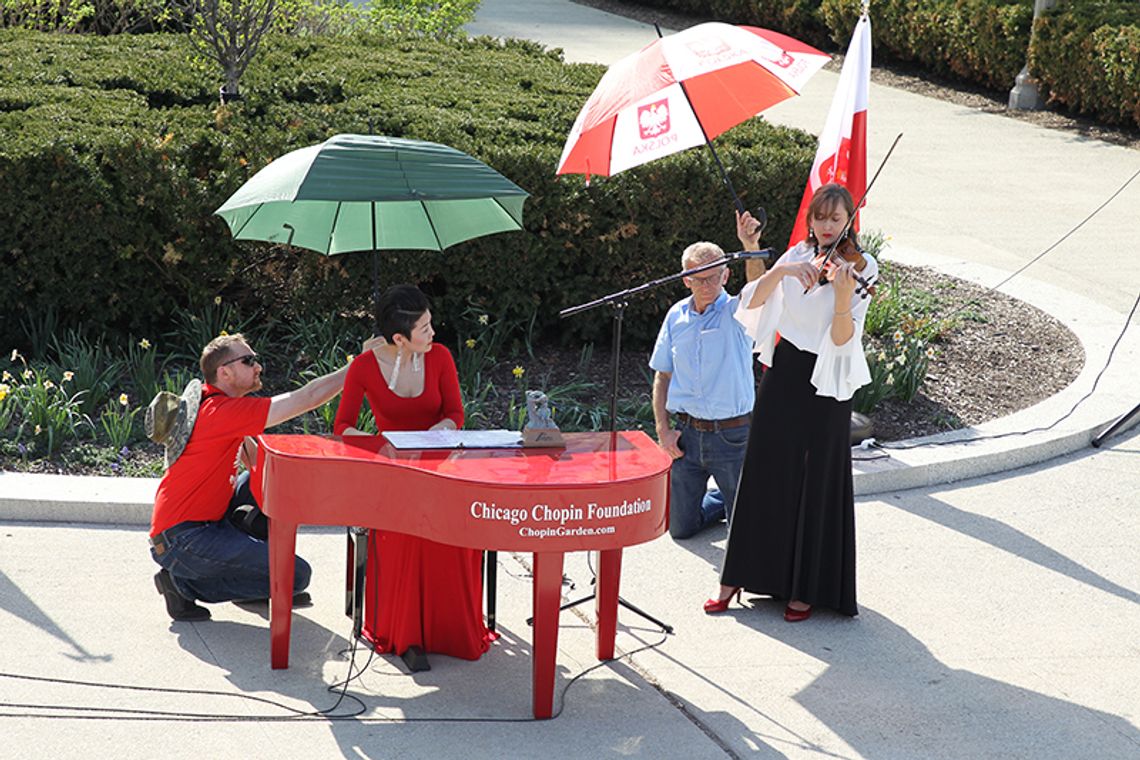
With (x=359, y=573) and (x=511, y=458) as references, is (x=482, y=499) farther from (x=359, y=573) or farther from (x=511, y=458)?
(x=359, y=573)

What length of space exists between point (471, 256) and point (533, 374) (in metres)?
0.77

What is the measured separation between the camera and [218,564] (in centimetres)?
593

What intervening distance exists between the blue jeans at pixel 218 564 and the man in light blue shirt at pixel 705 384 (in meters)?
1.78

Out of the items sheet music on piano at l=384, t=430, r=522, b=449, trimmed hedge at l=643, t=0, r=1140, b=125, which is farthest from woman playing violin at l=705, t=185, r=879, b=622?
trimmed hedge at l=643, t=0, r=1140, b=125

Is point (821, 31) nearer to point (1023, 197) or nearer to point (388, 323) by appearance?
point (1023, 197)

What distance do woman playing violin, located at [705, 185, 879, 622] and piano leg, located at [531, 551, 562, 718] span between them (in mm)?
1172

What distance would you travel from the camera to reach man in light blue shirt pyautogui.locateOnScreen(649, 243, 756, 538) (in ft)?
21.9

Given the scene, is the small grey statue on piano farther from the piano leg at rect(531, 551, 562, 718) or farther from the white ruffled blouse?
the white ruffled blouse

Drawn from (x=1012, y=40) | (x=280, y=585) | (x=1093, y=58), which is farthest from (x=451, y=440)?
(x=1012, y=40)

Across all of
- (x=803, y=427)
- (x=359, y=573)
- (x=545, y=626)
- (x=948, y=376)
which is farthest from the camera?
(x=948, y=376)

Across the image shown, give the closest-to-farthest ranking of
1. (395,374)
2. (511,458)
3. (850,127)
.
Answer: (511,458)
(395,374)
(850,127)

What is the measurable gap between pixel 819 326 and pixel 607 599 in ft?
4.34

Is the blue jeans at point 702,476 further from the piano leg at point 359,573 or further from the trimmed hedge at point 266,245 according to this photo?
the trimmed hedge at point 266,245

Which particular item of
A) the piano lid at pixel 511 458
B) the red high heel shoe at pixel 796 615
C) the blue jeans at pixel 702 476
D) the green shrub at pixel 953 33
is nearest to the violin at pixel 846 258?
the piano lid at pixel 511 458
